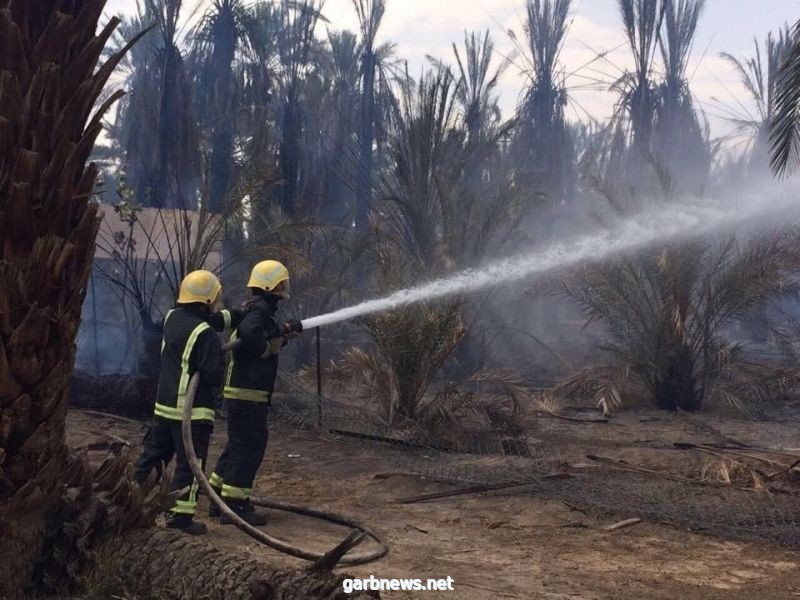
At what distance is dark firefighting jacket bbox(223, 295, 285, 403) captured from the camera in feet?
20.6

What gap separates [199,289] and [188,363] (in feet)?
1.92

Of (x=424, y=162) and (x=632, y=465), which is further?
(x=424, y=162)

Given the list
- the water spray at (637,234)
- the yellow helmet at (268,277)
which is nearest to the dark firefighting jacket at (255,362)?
the yellow helmet at (268,277)

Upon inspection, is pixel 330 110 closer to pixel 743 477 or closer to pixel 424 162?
pixel 424 162

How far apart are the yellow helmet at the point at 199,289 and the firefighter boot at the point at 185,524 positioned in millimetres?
1484

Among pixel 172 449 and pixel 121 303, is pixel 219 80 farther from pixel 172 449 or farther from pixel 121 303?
pixel 172 449

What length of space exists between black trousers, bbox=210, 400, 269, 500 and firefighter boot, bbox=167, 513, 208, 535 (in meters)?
0.49

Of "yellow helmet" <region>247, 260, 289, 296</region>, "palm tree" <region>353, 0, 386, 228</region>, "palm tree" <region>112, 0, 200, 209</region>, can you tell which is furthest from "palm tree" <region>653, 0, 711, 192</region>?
"yellow helmet" <region>247, 260, 289, 296</region>

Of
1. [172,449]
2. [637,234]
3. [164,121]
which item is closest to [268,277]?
[172,449]

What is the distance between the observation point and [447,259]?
13219 millimetres

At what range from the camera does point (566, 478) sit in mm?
7523

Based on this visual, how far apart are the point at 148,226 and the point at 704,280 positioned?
9.49 m

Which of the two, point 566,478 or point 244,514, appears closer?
point 244,514

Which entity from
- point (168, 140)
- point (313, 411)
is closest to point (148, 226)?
point (168, 140)
